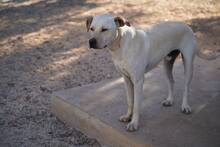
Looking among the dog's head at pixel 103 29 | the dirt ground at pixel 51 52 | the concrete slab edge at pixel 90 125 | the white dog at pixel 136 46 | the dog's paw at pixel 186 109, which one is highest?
the dog's head at pixel 103 29

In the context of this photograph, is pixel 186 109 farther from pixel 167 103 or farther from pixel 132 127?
pixel 132 127

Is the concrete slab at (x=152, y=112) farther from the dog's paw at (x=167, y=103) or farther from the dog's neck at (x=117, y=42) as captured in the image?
the dog's neck at (x=117, y=42)

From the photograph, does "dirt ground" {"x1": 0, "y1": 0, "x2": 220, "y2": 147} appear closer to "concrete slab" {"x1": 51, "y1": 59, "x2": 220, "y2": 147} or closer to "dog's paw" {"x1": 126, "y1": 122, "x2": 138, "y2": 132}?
"concrete slab" {"x1": 51, "y1": 59, "x2": 220, "y2": 147}

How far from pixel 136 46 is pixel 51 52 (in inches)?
178

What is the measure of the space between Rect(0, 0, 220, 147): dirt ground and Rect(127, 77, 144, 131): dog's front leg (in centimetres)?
64

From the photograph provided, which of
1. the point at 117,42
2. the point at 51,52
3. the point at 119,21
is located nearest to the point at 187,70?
the point at 117,42

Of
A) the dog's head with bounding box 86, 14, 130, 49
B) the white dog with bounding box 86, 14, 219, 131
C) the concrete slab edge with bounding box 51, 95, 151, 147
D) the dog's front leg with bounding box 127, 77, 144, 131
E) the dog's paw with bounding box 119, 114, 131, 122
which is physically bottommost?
the concrete slab edge with bounding box 51, 95, 151, 147

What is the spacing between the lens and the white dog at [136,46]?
3865 millimetres

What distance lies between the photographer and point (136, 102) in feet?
14.0

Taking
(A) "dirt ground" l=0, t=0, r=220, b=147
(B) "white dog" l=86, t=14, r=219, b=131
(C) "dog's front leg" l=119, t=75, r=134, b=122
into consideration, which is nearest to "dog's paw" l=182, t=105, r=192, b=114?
(B) "white dog" l=86, t=14, r=219, b=131

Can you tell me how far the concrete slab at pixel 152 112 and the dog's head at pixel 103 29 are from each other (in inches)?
44.5

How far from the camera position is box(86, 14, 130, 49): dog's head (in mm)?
3807

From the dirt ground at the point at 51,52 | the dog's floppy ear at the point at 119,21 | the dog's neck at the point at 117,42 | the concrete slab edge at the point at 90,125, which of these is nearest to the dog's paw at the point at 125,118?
the concrete slab edge at the point at 90,125

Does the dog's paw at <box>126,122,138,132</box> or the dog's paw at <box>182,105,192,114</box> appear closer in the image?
the dog's paw at <box>126,122,138,132</box>
